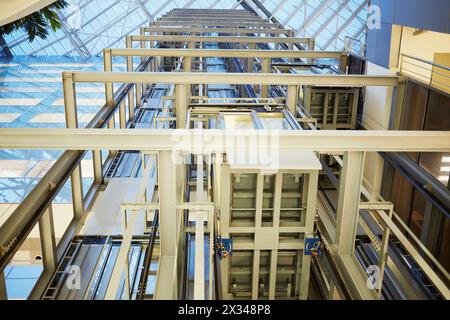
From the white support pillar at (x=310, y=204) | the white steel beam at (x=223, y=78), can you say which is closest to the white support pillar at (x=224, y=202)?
the white support pillar at (x=310, y=204)

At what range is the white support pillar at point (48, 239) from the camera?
4043 millimetres

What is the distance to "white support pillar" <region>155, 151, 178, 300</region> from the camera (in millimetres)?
2939

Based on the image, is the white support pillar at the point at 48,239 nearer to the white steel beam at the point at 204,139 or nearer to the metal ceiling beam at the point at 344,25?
the white steel beam at the point at 204,139

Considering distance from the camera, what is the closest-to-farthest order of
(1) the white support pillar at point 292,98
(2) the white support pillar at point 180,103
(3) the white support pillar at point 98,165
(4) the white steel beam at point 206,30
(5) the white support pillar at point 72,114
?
(5) the white support pillar at point 72,114 → (2) the white support pillar at point 180,103 → (1) the white support pillar at point 292,98 → (3) the white support pillar at point 98,165 → (4) the white steel beam at point 206,30

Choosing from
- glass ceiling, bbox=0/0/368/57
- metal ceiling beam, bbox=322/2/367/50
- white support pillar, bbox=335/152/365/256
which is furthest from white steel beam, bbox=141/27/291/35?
glass ceiling, bbox=0/0/368/57

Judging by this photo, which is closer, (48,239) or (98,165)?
(48,239)

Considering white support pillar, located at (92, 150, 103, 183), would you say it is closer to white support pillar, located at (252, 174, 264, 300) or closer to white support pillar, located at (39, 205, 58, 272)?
white support pillar, located at (39, 205, 58, 272)

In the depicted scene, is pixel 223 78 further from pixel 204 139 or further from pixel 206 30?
pixel 206 30

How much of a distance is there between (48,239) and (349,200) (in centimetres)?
275

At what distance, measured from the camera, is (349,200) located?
10.3ft

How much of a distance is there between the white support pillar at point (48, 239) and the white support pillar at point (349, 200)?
248cm

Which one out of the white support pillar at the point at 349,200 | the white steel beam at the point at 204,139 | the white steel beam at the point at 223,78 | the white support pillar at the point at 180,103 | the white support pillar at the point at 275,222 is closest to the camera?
the white steel beam at the point at 204,139

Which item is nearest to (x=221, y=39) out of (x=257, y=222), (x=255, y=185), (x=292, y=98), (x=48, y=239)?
(x=292, y=98)

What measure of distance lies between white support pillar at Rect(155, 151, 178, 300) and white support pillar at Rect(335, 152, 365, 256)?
116 cm
